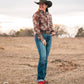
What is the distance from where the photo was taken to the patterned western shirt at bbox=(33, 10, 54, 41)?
4527 mm

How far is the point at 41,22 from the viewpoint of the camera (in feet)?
15.1

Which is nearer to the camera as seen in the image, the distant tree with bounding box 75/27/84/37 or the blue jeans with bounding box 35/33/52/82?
the blue jeans with bounding box 35/33/52/82

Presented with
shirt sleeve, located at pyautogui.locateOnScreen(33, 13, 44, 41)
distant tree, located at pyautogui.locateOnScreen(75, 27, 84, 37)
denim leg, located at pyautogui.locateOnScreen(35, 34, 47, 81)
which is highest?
shirt sleeve, located at pyautogui.locateOnScreen(33, 13, 44, 41)

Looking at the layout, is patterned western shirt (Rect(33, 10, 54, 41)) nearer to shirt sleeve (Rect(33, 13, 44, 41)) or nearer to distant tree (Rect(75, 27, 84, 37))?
shirt sleeve (Rect(33, 13, 44, 41))

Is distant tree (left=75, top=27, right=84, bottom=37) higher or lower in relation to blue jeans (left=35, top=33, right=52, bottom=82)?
lower

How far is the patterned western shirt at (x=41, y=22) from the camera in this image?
453cm

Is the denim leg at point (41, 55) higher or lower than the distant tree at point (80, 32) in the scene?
higher

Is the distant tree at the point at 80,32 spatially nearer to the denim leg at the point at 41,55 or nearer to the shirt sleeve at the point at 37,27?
the denim leg at the point at 41,55

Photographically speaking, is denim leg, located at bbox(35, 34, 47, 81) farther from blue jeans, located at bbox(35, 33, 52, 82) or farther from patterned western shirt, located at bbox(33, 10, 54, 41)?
patterned western shirt, located at bbox(33, 10, 54, 41)

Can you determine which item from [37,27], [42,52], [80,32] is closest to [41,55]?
[42,52]

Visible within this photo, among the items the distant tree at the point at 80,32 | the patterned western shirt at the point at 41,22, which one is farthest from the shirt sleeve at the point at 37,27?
the distant tree at the point at 80,32

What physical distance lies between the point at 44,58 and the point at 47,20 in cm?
75

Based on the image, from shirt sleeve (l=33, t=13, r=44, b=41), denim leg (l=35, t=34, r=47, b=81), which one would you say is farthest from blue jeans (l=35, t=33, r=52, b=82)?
A: shirt sleeve (l=33, t=13, r=44, b=41)

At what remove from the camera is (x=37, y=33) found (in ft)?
14.8
